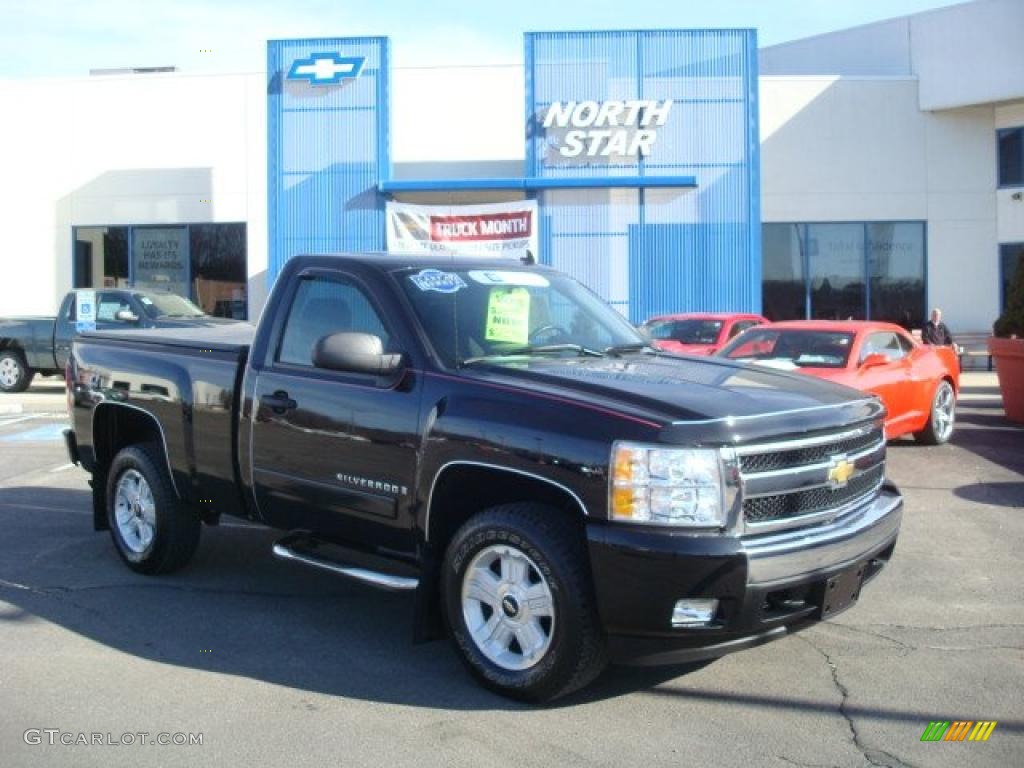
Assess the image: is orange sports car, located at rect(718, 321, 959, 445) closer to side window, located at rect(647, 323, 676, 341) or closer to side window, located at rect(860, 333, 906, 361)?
side window, located at rect(860, 333, 906, 361)

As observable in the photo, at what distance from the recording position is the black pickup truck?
163 inches

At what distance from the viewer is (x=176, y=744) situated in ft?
13.7

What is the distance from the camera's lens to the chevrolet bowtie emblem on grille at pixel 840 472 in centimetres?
459

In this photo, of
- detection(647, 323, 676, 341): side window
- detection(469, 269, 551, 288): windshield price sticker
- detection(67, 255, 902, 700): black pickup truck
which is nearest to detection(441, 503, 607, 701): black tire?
detection(67, 255, 902, 700): black pickup truck

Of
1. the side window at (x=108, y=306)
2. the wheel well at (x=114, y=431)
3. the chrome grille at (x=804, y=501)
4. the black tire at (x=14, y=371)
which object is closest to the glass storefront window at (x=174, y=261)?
the black tire at (x=14, y=371)

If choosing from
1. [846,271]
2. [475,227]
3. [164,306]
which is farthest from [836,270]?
[164,306]

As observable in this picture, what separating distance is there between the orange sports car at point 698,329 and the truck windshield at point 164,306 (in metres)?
8.16

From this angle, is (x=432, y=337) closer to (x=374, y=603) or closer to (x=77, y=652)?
(x=374, y=603)

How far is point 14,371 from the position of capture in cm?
1934

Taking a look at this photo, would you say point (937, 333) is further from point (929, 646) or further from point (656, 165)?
point (929, 646)

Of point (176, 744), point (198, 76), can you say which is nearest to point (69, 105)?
point (198, 76)

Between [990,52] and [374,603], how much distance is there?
75.3 feet

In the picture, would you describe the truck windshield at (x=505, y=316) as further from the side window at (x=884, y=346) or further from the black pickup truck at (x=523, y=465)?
the side window at (x=884, y=346)

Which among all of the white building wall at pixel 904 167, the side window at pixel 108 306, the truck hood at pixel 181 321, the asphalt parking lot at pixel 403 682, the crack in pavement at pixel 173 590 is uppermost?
the white building wall at pixel 904 167
